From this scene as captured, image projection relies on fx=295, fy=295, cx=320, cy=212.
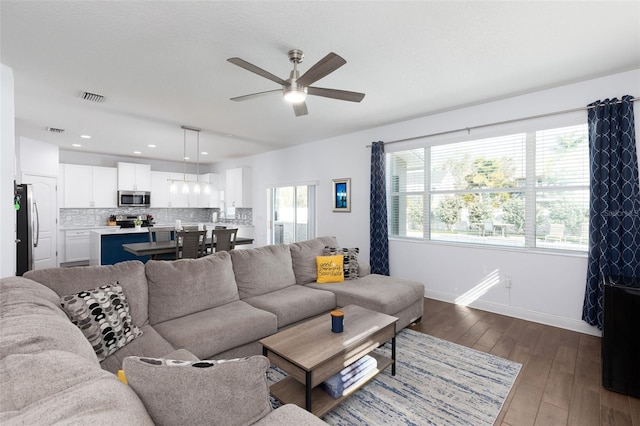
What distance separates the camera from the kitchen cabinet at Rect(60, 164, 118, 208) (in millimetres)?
6567

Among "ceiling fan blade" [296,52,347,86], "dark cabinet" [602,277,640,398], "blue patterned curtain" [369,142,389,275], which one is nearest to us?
"ceiling fan blade" [296,52,347,86]

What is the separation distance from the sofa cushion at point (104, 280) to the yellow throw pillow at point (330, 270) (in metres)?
1.88

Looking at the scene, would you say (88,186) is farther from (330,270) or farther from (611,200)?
(611,200)

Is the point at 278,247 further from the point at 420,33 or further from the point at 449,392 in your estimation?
the point at 420,33

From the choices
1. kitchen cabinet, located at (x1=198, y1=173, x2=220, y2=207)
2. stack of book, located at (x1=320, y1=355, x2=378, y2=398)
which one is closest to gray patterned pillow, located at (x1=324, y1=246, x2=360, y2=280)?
stack of book, located at (x1=320, y1=355, x2=378, y2=398)

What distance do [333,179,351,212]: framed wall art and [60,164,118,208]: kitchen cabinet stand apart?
5.54 meters

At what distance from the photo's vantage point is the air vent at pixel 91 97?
3.39 meters

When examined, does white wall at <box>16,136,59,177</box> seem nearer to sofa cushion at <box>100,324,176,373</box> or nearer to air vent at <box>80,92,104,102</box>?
air vent at <box>80,92,104,102</box>

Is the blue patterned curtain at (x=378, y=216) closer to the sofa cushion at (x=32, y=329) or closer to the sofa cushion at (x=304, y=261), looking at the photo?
the sofa cushion at (x=304, y=261)

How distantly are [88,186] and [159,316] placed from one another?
6.29 m

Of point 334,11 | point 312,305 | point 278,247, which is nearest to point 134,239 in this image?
point 278,247

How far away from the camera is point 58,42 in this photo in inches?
92.7

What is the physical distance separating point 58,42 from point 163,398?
2.90 m

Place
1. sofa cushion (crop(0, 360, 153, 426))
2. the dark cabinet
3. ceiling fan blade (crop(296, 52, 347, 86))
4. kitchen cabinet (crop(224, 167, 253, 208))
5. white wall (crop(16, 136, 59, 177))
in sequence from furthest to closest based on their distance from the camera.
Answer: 1. kitchen cabinet (crop(224, 167, 253, 208))
2. white wall (crop(16, 136, 59, 177))
3. the dark cabinet
4. ceiling fan blade (crop(296, 52, 347, 86))
5. sofa cushion (crop(0, 360, 153, 426))
